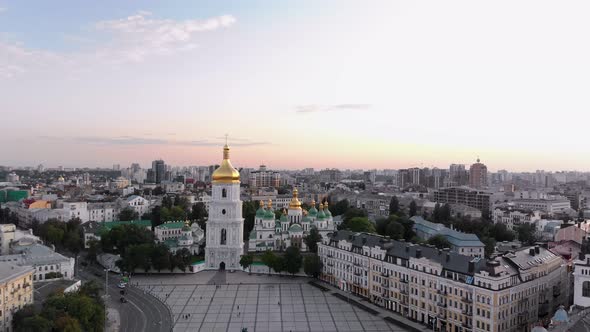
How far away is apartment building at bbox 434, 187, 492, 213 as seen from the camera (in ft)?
365

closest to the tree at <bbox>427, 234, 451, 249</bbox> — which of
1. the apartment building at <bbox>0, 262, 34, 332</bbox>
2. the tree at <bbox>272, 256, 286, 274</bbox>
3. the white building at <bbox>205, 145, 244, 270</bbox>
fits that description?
the tree at <bbox>272, 256, 286, 274</bbox>

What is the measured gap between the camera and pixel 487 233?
228 ft

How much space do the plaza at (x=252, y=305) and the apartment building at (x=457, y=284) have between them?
2.65 m

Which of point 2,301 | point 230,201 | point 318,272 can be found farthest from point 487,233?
point 2,301

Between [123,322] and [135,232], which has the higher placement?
[135,232]

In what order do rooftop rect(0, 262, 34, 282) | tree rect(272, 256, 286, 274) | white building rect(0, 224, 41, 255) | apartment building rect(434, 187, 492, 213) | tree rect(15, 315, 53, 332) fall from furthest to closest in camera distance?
apartment building rect(434, 187, 492, 213) < white building rect(0, 224, 41, 255) < tree rect(272, 256, 286, 274) < rooftop rect(0, 262, 34, 282) < tree rect(15, 315, 53, 332)

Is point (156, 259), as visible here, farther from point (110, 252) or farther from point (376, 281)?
point (376, 281)

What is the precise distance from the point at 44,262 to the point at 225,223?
60.0 feet

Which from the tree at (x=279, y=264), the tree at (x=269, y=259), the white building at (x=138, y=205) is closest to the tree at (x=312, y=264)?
the tree at (x=279, y=264)

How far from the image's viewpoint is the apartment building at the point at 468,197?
365 feet

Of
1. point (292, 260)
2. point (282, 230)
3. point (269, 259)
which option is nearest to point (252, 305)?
point (292, 260)

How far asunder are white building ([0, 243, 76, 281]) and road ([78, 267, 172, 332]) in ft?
13.1

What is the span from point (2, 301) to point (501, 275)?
104 feet

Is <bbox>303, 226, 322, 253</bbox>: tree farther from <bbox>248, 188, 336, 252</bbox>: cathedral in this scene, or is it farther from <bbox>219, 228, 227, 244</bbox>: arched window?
<bbox>219, 228, 227, 244</bbox>: arched window
